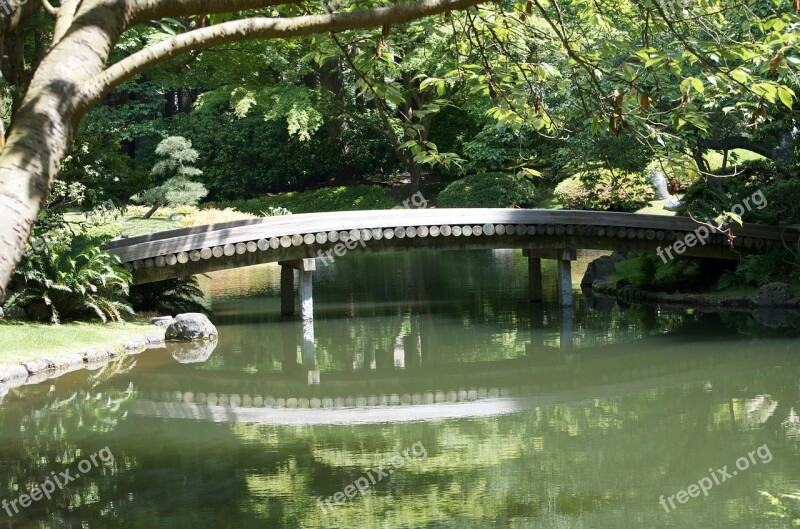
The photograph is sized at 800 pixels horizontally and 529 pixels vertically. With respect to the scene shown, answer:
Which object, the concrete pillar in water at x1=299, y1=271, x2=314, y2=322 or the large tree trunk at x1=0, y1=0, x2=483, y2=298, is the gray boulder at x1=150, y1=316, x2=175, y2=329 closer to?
the concrete pillar in water at x1=299, y1=271, x2=314, y2=322

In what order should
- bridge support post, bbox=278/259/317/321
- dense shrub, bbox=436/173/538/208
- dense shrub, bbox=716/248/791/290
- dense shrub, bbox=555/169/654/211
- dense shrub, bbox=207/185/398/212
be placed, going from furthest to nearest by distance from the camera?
1. dense shrub, bbox=207/185/398/212
2. dense shrub, bbox=436/173/538/208
3. dense shrub, bbox=555/169/654/211
4. dense shrub, bbox=716/248/791/290
5. bridge support post, bbox=278/259/317/321

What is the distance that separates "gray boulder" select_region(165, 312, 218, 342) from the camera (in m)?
13.3

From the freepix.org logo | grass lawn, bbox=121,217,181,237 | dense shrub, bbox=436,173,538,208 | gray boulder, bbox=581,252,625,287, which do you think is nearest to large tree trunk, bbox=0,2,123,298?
the freepix.org logo

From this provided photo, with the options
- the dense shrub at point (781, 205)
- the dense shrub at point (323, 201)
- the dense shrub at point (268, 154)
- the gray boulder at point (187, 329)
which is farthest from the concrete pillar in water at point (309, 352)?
the dense shrub at point (268, 154)

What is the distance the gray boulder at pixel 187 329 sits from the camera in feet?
43.7

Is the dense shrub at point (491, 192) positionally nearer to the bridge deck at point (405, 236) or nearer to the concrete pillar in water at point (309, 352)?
the bridge deck at point (405, 236)

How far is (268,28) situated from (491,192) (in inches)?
923

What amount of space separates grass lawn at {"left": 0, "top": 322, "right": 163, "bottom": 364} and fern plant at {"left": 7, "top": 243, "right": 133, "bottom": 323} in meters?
0.21

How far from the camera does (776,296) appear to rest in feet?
49.6

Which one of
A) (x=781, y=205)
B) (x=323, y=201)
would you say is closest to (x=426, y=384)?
(x=781, y=205)

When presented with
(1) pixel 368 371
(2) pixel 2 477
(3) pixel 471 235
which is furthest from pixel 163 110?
(2) pixel 2 477

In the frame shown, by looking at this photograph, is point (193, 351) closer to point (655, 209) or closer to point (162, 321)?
point (162, 321)

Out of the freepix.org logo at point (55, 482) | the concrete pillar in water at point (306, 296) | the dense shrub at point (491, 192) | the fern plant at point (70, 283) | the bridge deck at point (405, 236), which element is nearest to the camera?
the freepix.org logo at point (55, 482)

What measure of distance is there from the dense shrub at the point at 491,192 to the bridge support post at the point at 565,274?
10.6 m
